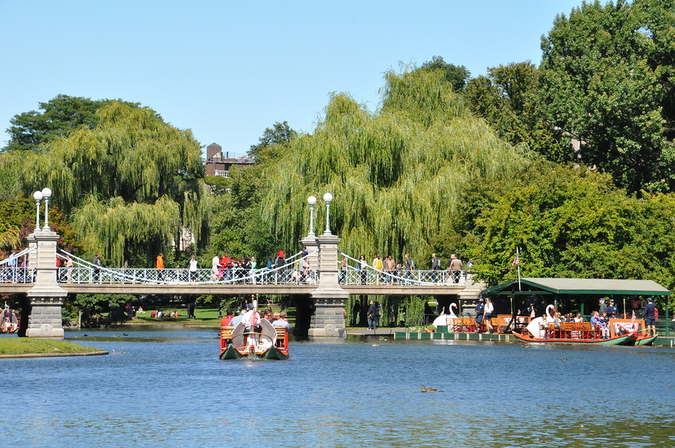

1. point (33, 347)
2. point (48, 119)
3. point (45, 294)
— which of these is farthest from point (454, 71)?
point (33, 347)

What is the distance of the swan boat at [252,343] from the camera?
36.4m

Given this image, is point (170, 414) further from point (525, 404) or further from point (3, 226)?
point (3, 226)

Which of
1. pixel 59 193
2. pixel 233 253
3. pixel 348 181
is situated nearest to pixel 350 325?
pixel 348 181

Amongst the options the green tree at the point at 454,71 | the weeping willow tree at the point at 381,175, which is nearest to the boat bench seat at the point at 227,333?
the weeping willow tree at the point at 381,175

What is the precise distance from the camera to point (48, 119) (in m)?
99.9

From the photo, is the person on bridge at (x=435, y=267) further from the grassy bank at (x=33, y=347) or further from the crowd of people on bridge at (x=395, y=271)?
the grassy bank at (x=33, y=347)

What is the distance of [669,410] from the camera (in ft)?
77.3

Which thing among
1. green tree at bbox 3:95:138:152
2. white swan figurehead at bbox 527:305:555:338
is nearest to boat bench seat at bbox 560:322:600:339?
white swan figurehead at bbox 527:305:555:338

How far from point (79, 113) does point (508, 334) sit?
61315 millimetres

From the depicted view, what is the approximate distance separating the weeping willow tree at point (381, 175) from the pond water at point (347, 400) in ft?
46.4

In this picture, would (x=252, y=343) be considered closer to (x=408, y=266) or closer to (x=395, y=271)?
(x=395, y=271)

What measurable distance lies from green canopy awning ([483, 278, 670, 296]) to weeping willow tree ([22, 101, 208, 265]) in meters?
24.2

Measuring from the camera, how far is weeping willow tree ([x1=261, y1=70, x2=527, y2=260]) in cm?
5341

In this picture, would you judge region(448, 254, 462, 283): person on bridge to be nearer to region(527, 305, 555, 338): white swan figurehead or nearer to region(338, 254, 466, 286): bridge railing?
region(338, 254, 466, 286): bridge railing
